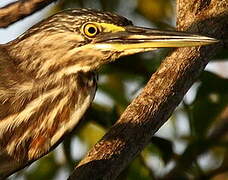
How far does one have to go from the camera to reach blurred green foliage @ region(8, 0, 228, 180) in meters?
4.76

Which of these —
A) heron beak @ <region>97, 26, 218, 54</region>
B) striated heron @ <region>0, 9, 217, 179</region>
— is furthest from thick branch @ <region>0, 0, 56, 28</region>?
heron beak @ <region>97, 26, 218, 54</region>

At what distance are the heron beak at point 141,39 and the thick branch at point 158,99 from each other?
7 cm

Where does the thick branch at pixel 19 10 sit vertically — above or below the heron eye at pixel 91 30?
above

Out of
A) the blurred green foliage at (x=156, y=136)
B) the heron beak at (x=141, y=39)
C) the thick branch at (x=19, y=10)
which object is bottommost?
the blurred green foliage at (x=156, y=136)

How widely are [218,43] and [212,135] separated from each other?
2.33 feet

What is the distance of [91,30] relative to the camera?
14.3 ft

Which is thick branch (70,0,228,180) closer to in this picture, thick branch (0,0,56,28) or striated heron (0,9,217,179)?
striated heron (0,9,217,179)

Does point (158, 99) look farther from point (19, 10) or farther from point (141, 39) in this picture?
point (19, 10)

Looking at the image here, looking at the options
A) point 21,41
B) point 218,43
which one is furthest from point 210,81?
point 21,41

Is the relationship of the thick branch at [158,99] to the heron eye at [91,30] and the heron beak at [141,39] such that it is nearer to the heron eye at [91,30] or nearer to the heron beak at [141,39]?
the heron beak at [141,39]

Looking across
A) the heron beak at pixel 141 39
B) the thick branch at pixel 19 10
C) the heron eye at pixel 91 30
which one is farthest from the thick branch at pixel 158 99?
the thick branch at pixel 19 10

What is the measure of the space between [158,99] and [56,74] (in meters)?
0.47

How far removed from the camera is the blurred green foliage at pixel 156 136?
15.6 ft

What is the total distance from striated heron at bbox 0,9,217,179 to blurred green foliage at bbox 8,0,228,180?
0.62 ft
